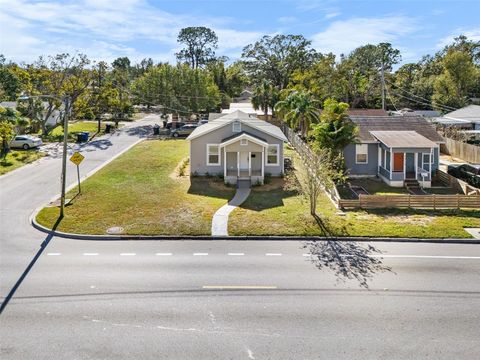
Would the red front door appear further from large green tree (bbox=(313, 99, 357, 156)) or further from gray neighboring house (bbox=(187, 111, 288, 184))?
gray neighboring house (bbox=(187, 111, 288, 184))

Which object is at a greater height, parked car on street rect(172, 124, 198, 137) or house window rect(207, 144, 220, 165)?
parked car on street rect(172, 124, 198, 137)

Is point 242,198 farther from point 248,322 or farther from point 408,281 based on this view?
point 248,322

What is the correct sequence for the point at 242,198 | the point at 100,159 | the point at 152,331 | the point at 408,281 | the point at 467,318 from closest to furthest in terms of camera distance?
the point at 152,331 < the point at 467,318 < the point at 408,281 < the point at 242,198 < the point at 100,159

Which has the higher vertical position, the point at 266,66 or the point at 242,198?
the point at 266,66

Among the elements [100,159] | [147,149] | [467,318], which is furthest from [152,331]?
[147,149]

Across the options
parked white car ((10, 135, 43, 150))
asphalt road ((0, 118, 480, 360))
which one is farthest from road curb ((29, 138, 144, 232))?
parked white car ((10, 135, 43, 150))

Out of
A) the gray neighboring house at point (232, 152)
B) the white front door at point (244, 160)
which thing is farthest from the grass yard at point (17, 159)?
the white front door at point (244, 160)
